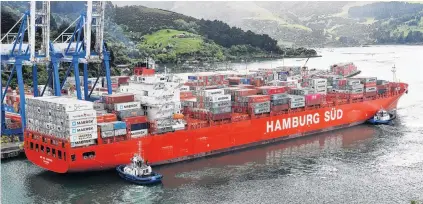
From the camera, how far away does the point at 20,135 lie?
41188mm

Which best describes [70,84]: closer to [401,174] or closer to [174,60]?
[401,174]

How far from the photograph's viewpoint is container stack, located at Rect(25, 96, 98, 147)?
3219cm

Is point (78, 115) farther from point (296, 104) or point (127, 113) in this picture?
point (296, 104)

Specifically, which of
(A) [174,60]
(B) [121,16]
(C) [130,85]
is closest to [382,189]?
(C) [130,85]

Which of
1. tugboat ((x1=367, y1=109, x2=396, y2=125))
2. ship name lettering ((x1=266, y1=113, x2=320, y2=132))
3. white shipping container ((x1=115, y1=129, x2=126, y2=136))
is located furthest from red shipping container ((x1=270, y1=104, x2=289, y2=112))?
white shipping container ((x1=115, y1=129, x2=126, y2=136))

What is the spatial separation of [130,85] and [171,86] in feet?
11.3

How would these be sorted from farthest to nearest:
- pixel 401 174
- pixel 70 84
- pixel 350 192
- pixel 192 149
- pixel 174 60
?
1. pixel 174 60
2. pixel 70 84
3. pixel 192 149
4. pixel 401 174
5. pixel 350 192

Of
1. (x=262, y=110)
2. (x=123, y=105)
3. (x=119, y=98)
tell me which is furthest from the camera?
(x=262, y=110)

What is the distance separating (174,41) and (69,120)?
9595 centimetres

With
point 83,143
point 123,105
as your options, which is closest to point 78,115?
point 83,143

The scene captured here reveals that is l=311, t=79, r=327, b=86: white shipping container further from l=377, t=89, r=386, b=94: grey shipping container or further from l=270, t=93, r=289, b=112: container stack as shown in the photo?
l=377, t=89, r=386, b=94: grey shipping container

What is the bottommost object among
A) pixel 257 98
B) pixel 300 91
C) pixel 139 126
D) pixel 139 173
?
pixel 139 173

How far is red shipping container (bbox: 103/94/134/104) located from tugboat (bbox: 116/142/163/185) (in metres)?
4.74

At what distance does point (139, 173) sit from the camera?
107ft
